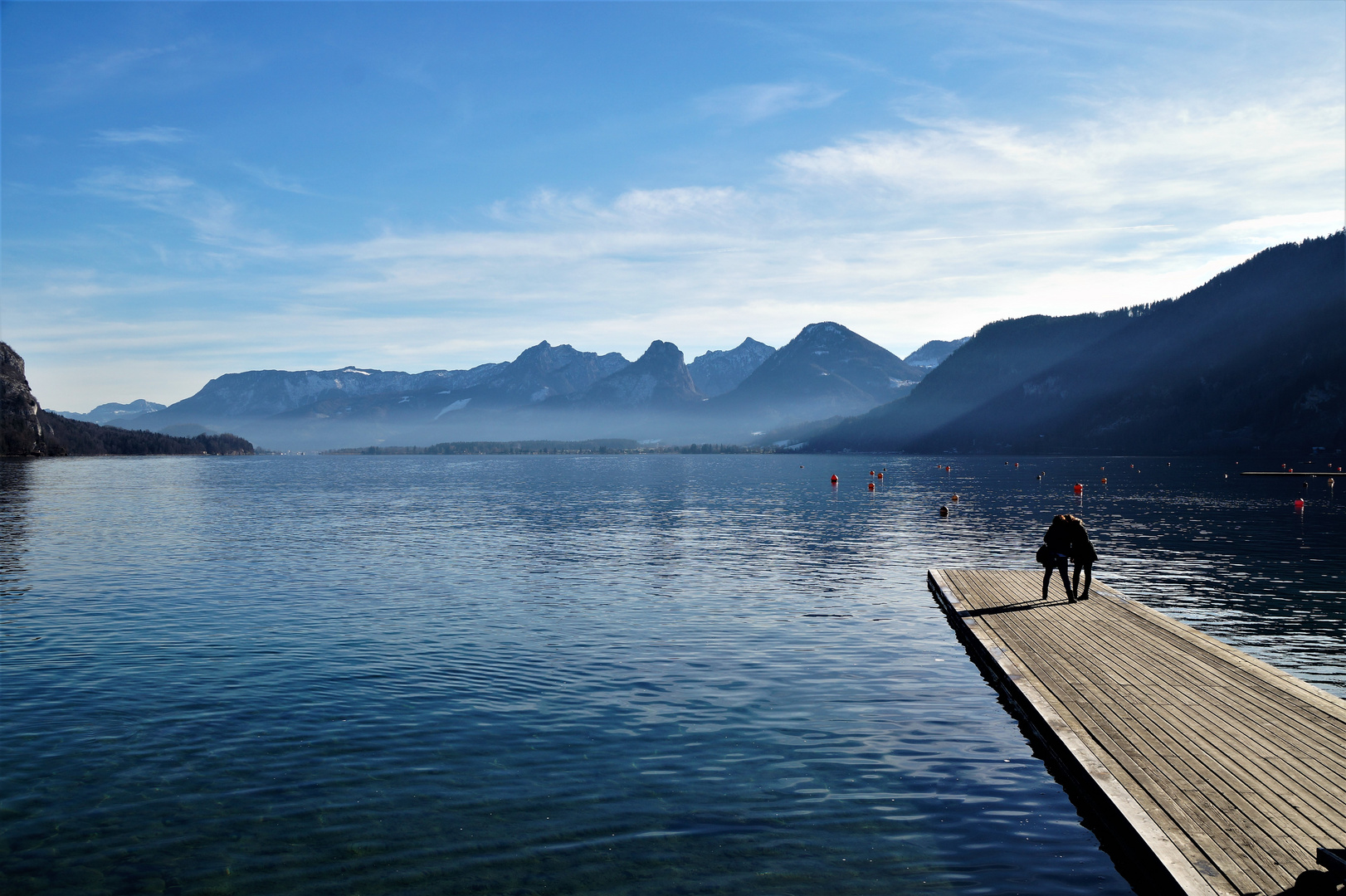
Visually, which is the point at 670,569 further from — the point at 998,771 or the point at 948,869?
the point at 948,869

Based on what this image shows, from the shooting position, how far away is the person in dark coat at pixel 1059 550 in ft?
107

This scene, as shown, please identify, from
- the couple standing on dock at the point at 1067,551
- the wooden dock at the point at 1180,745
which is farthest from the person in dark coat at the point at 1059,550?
the wooden dock at the point at 1180,745

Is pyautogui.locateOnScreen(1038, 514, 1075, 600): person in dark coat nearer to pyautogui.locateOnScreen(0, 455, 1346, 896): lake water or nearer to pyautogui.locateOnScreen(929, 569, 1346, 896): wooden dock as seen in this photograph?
pyautogui.locateOnScreen(929, 569, 1346, 896): wooden dock

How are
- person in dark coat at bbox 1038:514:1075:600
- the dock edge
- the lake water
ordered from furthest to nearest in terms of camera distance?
1. person in dark coat at bbox 1038:514:1075:600
2. the lake water
3. the dock edge

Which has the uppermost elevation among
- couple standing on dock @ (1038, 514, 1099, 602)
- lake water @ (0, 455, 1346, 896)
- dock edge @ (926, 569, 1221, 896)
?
couple standing on dock @ (1038, 514, 1099, 602)

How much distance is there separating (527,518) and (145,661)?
2144 inches

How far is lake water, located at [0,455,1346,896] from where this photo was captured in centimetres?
1376

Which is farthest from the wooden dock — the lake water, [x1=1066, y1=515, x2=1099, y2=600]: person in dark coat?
[x1=1066, y1=515, x2=1099, y2=600]: person in dark coat

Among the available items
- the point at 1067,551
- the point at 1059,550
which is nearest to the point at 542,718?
the point at 1059,550

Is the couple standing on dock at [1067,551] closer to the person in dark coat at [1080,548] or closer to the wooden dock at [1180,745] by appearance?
the person in dark coat at [1080,548]

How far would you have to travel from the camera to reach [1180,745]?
1650 centimetres

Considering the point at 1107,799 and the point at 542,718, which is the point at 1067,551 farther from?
the point at 542,718

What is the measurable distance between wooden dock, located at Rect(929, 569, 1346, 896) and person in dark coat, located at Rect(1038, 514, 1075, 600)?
12.8 feet

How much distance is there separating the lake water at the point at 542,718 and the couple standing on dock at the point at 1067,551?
448 cm
